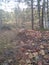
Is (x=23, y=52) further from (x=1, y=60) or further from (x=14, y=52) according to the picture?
(x=1, y=60)

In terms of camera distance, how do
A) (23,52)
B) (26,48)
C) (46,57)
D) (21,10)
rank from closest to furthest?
(46,57)
(23,52)
(26,48)
(21,10)

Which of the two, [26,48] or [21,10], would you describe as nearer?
[26,48]

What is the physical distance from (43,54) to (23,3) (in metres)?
17.3

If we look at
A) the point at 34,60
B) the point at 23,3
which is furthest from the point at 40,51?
the point at 23,3

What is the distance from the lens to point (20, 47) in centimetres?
701

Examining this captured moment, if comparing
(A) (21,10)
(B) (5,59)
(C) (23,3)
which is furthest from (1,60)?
(A) (21,10)

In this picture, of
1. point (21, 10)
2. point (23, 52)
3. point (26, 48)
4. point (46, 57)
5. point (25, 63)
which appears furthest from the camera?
point (21, 10)

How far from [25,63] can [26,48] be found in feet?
4.76

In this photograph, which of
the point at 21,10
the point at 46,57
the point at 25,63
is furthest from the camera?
the point at 21,10

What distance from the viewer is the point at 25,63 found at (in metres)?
5.60

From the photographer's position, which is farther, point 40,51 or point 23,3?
point 23,3

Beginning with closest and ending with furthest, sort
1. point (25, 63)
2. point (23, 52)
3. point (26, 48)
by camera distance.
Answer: point (25, 63)
point (23, 52)
point (26, 48)

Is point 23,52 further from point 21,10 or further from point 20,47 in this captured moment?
point 21,10

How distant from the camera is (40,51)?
658 cm
